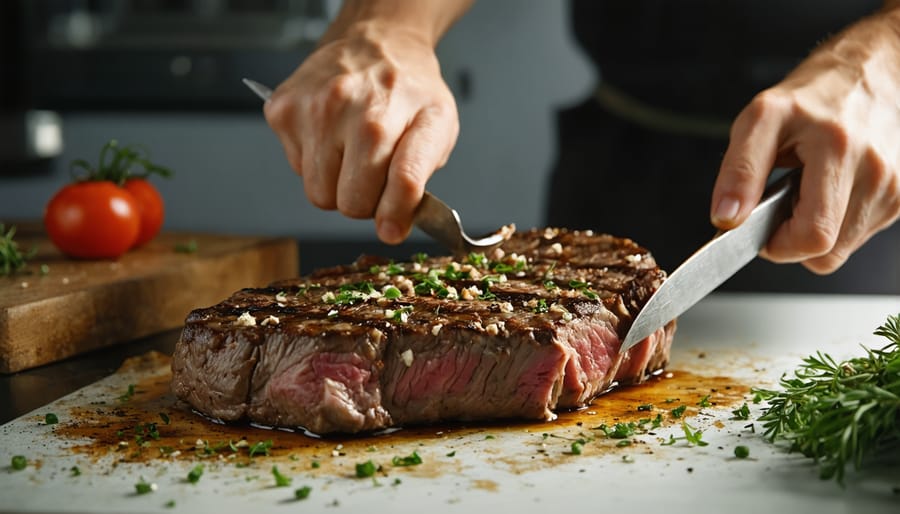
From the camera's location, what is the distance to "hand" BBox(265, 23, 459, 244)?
2.34m

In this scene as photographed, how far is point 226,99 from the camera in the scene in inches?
236

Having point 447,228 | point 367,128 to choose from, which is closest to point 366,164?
point 367,128

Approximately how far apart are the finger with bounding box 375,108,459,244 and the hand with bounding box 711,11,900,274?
625mm

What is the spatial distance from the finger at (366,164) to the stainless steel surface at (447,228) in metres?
0.11

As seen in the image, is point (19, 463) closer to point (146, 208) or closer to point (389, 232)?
point (389, 232)

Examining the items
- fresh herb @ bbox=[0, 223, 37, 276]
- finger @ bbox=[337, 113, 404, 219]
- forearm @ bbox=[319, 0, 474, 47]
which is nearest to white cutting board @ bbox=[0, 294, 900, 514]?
finger @ bbox=[337, 113, 404, 219]

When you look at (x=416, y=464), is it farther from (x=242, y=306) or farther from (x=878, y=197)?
(x=878, y=197)

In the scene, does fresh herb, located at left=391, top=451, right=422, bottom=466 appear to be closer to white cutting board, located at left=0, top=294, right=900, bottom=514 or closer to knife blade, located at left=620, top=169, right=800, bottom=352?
white cutting board, located at left=0, top=294, right=900, bottom=514

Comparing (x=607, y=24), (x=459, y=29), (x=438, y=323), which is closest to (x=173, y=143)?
(x=459, y=29)

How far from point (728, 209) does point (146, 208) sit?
6.56 ft

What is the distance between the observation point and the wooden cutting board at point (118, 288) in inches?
99.0

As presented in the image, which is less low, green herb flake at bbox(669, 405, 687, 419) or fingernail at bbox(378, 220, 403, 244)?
fingernail at bbox(378, 220, 403, 244)

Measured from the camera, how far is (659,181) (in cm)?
369

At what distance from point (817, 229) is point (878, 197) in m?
0.22
